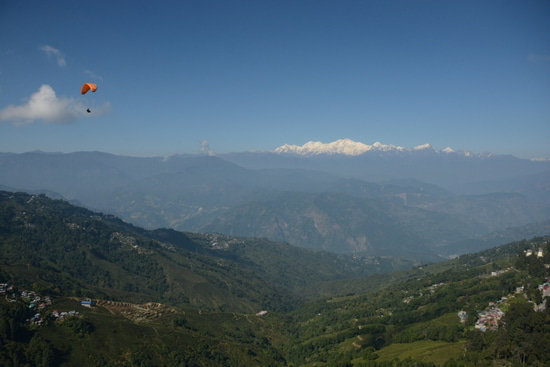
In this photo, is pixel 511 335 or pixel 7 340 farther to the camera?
pixel 7 340

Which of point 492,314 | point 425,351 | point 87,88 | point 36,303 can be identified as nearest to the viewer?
point 87,88

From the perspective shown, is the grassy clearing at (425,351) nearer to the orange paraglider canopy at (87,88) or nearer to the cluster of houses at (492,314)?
the cluster of houses at (492,314)

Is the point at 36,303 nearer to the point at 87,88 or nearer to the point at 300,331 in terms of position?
the point at 87,88

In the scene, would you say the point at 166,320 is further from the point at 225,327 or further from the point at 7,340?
the point at 7,340

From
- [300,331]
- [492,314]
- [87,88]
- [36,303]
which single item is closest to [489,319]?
[492,314]

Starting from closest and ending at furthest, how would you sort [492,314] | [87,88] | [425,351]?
[87,88], [425,351], [492,314]

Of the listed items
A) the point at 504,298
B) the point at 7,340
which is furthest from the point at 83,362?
the point at 504,298

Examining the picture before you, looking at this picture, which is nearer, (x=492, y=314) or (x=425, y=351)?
(x=425, y=351)

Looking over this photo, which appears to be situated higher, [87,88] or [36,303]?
[87,88]
